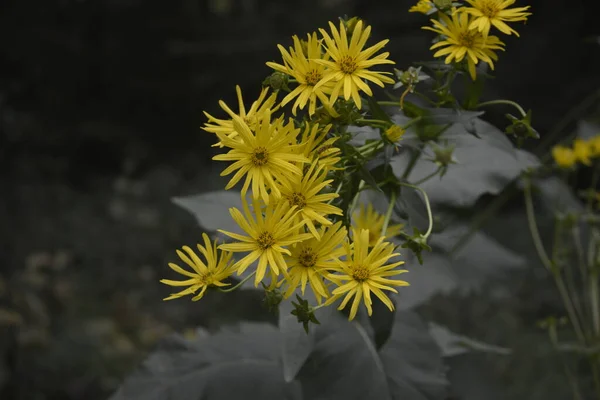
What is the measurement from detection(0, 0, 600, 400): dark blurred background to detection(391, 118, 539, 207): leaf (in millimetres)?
1242

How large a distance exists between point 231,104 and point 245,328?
1.92 metres

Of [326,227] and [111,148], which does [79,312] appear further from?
[326,227]

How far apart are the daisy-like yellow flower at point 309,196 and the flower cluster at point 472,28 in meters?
0.19

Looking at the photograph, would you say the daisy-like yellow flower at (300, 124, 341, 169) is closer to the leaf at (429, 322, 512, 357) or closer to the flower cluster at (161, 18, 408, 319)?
the flower cluster at (161, 18, 408, 319)

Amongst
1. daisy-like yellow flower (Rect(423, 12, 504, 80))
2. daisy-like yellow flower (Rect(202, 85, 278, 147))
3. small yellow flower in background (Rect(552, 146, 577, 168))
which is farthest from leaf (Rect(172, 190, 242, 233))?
small yellow flower in background (Rect(552, 146, 577, 168))

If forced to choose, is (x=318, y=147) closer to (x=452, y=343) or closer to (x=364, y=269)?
(x=364, y=269)

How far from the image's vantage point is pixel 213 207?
1.09 metres

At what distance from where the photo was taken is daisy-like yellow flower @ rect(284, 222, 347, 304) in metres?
0.61

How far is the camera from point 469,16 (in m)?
0.71

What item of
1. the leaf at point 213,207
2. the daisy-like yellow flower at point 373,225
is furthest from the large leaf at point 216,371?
the daisy-like yellow flower at point 373,225

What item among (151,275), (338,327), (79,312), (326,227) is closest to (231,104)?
(151,275)

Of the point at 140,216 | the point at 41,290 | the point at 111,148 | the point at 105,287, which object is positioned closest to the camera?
the point at 41,290

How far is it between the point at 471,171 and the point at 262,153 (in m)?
0.50

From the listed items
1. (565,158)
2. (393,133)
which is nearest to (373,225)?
(393,133)
